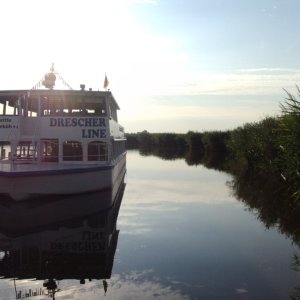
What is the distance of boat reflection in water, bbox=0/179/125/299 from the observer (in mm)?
9914

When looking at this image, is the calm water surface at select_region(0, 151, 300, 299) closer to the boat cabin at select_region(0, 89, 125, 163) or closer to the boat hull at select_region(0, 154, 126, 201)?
the boat hull at select_region(0, 154, 126, 201)

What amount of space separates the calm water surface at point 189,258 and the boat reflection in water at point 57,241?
0.50 feet

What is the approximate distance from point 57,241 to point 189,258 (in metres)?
3.68

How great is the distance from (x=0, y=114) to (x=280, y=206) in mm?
12647

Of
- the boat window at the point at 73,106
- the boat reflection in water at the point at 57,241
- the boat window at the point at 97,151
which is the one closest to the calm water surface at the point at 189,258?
the boat reflection in water at the point at 57,241

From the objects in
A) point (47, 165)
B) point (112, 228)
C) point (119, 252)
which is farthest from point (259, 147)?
point (119, 252)

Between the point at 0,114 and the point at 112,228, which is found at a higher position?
the point at 0,114

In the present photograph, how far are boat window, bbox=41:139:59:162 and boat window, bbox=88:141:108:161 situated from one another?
4.92 ft

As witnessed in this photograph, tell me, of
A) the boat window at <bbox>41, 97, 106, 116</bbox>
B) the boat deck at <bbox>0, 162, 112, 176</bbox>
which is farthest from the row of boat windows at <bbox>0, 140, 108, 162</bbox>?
the boat window at <bbox>41, 97, 106, 116</bbox>

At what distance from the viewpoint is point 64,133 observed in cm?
2066

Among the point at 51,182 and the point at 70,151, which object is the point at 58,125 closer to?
the point at 70,151

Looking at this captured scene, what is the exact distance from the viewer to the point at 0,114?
2134 cm

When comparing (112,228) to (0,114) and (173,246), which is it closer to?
(173,246)

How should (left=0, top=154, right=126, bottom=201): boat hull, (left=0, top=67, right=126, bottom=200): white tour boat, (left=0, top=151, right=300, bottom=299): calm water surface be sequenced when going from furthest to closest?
(left=0, top=67, right=126, bottom=200): white tour boat → (left=0, top=154, right=126, bottom=201): boat hull → (left=0, top=151, right=300, bottom=299): calm water surface
